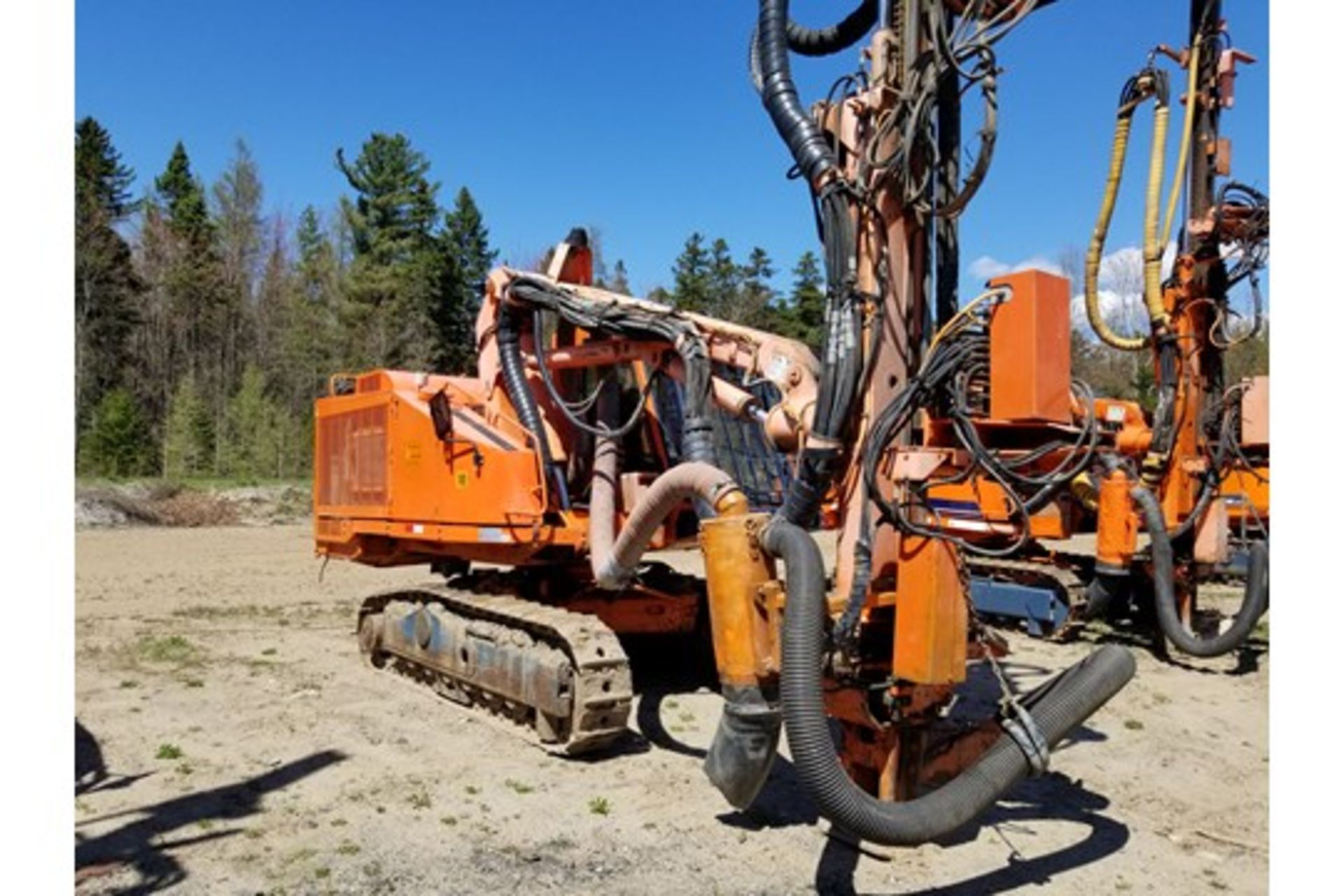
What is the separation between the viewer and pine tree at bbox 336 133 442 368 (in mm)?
40281

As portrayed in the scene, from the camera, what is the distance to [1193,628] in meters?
10.5

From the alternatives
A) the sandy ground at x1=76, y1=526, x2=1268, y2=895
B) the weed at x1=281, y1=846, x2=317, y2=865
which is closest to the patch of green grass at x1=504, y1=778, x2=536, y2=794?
the sandy ground at x1=76, y1=526, x2=1268, y2=895

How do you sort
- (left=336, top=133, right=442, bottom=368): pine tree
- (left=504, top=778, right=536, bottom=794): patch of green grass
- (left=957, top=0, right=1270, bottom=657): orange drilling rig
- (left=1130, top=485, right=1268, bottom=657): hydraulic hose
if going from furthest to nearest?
(left=336, top=133, right=442, bottom=368): pine tree < (left=957, top=0, right=1270, bottom=657): orange drilling rig < (left=1130, top=485, right=1268, bottom=657): hydraulic hose < (left=504, top=778, right=536, bottom=794): patch of green grass

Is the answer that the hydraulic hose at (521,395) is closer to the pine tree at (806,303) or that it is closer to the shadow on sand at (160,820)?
the shadow on sand at (160,820)

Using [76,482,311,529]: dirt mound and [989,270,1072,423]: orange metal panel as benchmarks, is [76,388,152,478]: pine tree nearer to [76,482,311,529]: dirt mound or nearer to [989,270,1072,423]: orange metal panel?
[76,482,311,529]: dirt mound

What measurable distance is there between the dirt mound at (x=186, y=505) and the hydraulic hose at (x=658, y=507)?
2074 cm

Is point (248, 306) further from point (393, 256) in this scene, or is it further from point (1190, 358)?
point (1190, 358)

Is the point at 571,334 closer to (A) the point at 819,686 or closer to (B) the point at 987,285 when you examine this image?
(B) the point at 987,285

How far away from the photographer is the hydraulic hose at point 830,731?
4047mm

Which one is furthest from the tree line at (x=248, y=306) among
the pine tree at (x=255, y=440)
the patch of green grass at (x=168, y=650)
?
the patch of green grass at (x=168, y=650)

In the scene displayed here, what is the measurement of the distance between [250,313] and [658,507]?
142ft

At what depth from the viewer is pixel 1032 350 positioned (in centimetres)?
457

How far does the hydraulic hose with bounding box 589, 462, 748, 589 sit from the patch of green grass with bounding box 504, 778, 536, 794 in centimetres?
133

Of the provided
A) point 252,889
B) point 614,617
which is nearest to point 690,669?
point 614,617
